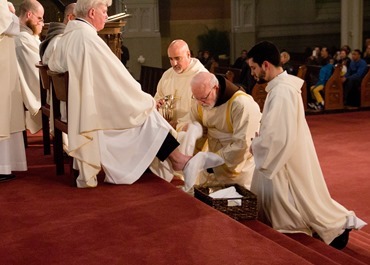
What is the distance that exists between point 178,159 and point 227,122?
640 mm

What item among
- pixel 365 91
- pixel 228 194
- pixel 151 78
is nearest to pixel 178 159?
pixel 228 194

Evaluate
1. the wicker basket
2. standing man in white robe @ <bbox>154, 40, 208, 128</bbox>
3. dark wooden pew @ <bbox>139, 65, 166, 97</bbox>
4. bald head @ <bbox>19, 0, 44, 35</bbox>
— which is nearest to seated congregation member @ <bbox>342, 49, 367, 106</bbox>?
dark wooden pew @ <bbox>139, 65, 166, 97</bbox>

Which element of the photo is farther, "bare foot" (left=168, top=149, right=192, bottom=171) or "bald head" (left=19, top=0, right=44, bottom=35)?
"bald head" (left=19, top=0, right=44, bottom=35)

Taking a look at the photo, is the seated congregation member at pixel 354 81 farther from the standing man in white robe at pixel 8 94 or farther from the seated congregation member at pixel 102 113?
the standing man in white robe at pixel 8 94

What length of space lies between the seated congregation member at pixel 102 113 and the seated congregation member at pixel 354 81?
8584 millimetres

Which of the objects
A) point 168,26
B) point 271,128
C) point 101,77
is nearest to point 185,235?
point 271,128

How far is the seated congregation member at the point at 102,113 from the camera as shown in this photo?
504 cm

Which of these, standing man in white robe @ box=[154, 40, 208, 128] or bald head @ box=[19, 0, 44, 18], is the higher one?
bald head @ box=[19, 0, 44, 18]

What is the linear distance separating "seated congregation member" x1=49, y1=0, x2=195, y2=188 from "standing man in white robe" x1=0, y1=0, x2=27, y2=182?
14.5 inches

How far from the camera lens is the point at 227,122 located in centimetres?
573

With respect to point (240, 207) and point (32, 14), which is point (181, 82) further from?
point (240, 207)

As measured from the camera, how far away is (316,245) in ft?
15.4

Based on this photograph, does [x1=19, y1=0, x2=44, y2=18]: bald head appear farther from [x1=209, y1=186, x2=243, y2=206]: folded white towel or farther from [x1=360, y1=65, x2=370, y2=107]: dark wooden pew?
[x1=360, y1=65, x2=370, y2=107]: dark wooden pew

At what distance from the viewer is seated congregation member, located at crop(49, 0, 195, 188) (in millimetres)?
5043
